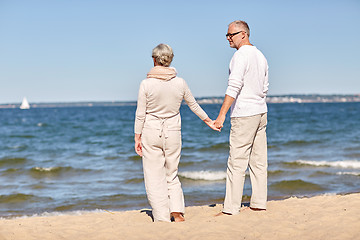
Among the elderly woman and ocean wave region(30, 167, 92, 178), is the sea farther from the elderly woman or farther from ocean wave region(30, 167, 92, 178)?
the elderly woman

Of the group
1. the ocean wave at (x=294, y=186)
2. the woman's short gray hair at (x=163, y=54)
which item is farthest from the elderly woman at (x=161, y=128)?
the ocean wave at (x=294, y=186)

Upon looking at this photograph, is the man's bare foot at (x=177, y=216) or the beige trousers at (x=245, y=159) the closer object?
the beige trousers at (x=245, y=159)

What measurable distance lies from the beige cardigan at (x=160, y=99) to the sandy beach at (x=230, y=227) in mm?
1009

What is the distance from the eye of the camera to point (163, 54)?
397 centimetres

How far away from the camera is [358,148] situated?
14.5 metres

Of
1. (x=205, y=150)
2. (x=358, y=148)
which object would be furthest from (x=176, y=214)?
(x=358, y=148)

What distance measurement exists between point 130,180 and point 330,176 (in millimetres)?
4623

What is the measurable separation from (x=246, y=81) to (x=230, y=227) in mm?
1476

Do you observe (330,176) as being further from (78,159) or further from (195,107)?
(78,159)

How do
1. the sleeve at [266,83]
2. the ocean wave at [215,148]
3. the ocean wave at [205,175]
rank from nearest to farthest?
the sleeve at [266,83] → the ocean wave at [205,175] → the ocean wave at [215,148]

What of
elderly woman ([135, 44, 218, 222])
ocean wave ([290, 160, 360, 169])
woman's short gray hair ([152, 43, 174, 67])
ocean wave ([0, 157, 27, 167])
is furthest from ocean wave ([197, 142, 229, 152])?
woman's short gray hair ([152, 43, 174, 67])

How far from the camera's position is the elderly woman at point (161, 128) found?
397 cm

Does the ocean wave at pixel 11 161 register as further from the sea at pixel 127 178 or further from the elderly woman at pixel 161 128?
the elderly woman at pixel 161 128

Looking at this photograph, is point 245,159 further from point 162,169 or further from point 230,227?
point 162,169
